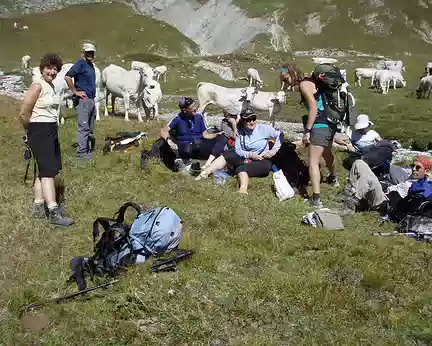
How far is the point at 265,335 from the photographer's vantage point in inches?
191

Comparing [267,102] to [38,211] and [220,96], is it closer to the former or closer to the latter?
[220,96]

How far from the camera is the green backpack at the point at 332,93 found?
8.52 meters

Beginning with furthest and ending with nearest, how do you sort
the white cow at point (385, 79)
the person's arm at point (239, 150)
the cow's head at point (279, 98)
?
the white cow at point (385, 79)
the cow's head at point (279, 98)
the person's arm at point (239, 150)

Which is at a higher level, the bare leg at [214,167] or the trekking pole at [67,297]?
the trekking pole at [67,297]

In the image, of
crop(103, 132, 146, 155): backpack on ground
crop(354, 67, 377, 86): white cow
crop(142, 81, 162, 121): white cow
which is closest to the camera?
crop(103, 132, 146, 155): backpack on ground

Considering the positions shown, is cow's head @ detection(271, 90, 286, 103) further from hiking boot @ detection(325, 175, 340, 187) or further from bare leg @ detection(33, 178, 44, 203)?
bare leg @ detection(33, 178, 44, 203)

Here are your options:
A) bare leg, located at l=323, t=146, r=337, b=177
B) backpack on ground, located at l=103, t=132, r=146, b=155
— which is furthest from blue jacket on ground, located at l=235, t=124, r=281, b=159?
backpack on ground, located at l=103, t=132, r=146, b=155

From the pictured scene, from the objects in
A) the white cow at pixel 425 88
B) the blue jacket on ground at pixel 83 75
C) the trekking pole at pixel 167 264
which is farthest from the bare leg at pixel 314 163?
the white cow at pixel 425 88

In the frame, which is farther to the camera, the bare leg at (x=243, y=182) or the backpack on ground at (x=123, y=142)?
the backpack on ground at (x=123, y=142)

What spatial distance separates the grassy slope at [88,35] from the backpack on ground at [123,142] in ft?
185

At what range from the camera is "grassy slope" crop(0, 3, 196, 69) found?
2745 inches

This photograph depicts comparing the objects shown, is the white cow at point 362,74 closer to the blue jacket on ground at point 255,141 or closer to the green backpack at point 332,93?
the blue jacket on ground at point 255,141

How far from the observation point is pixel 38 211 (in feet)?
25.4

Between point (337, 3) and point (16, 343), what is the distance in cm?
10260
